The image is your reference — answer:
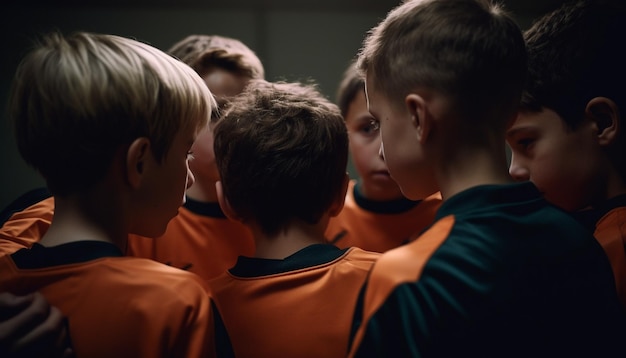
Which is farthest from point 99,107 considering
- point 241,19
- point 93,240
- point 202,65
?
point 241,19

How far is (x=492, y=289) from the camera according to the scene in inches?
24.6

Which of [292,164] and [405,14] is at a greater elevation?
[405,14]

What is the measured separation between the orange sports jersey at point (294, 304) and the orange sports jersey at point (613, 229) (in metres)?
0.35

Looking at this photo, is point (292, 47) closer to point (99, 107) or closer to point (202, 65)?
point (202, 65)

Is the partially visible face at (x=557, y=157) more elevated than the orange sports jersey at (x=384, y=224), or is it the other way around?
the partially visible face at (x=557, y=157)

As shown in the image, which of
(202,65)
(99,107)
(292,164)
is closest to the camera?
(99,107)

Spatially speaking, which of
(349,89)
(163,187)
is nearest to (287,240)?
(163,187)

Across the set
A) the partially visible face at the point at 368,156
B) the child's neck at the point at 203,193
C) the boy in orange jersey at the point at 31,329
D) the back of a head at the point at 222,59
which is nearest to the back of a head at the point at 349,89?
the partially visible face at the point at 368,156

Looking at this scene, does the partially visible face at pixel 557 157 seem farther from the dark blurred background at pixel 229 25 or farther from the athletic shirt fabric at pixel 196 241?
the dark blurred background at pixel 229 25

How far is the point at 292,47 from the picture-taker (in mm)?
2152

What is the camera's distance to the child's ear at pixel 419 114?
0.71 meters

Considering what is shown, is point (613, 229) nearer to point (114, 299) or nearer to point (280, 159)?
point (280, 159)

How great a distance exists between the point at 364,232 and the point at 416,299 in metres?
0.84

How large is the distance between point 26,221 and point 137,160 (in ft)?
1.16
